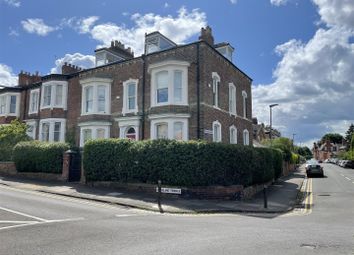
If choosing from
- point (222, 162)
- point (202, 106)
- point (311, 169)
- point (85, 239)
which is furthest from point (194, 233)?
point (311, 169)

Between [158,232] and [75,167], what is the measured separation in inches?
549

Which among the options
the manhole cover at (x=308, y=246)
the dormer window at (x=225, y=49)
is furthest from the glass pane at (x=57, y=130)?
the manhole cover at (x=308, y=246)

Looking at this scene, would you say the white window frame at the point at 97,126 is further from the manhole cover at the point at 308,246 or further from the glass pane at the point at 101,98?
the manhole cover at the point at 308,246

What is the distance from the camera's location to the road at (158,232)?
6.85m

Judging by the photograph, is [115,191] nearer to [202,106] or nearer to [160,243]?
[202,106]

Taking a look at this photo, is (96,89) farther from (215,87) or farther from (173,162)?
(173,162)

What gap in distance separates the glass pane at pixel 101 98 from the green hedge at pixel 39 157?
4392mm

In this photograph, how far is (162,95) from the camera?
2133cm

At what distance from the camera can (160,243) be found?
7.25 m

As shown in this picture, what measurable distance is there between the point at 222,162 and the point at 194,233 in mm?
7270

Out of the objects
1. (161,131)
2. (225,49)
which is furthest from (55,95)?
(225,49)

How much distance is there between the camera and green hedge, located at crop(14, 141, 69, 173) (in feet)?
69.9

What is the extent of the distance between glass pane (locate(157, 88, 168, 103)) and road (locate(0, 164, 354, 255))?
9.97 metres

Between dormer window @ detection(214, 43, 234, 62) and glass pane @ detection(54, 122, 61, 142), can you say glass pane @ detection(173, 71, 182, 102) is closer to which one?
dormer window @ detection(214, 43, 234, 62)
